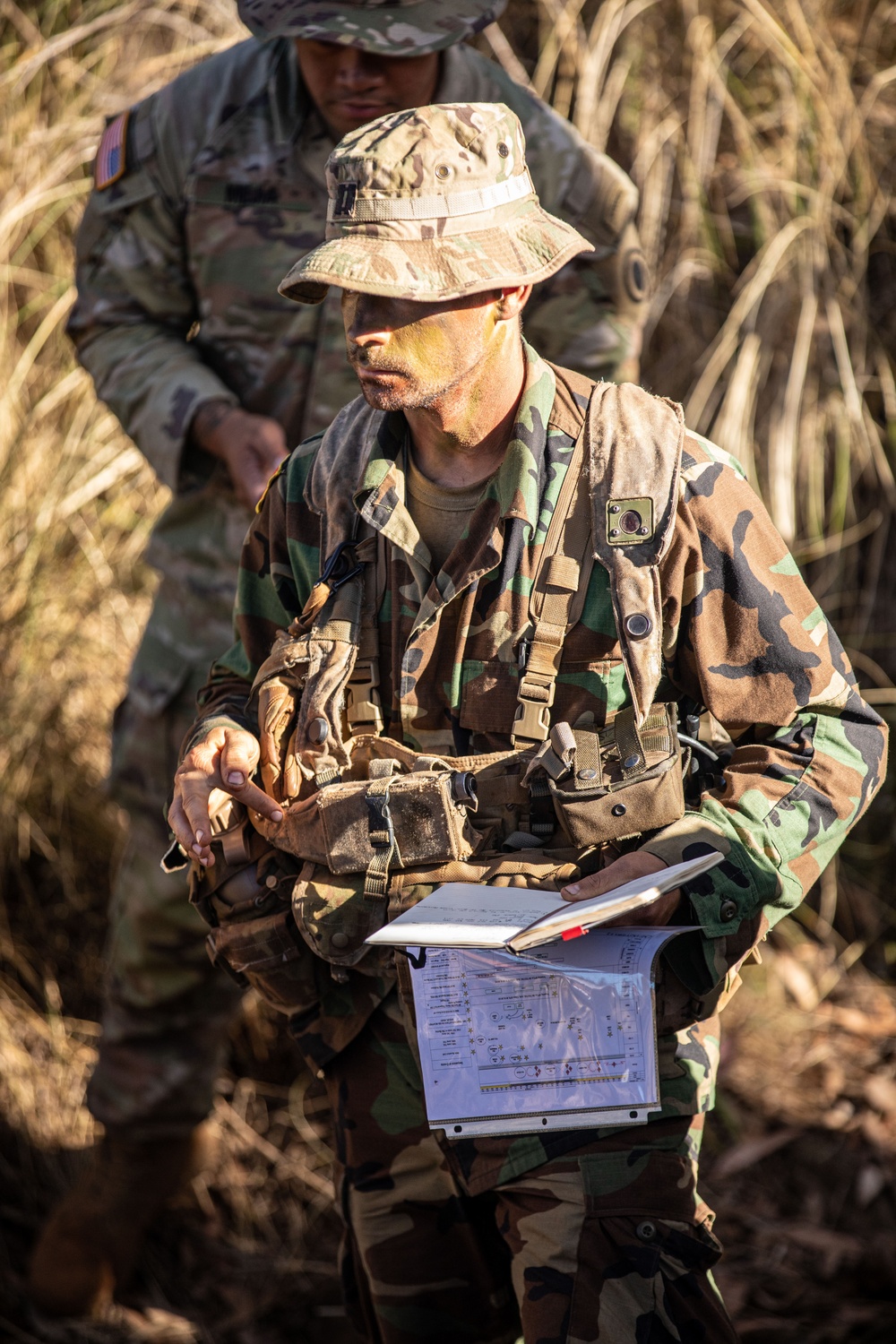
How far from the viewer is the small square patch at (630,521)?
1.87 m

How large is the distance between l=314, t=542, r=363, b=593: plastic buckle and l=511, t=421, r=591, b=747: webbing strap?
0.32m

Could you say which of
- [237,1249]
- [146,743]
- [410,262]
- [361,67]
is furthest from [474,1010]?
[237,1249]

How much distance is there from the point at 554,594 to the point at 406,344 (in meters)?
0.42

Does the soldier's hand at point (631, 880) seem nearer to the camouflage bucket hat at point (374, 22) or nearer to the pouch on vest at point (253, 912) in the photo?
the pouch on vest at point (253, 912)

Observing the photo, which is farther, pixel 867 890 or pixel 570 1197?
pixel 867 890

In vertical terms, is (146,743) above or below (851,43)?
below

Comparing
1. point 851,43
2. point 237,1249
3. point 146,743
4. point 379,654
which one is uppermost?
point 851,43

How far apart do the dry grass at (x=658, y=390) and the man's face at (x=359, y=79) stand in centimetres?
161

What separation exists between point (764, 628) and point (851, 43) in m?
3.45

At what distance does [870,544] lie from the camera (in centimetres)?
452

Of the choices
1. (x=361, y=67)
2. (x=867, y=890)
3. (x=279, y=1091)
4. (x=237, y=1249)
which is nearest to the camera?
(x=361, y=67)

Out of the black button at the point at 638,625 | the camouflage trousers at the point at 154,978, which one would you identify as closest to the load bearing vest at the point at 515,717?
the black button at the point at 638,625

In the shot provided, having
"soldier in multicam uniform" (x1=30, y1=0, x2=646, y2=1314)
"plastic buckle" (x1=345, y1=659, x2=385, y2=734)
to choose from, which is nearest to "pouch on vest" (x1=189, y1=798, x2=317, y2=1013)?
"plastic buckle" (x1=345, y1=659, x2=385, y2=734)

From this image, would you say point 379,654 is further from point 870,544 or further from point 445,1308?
point 870,544
